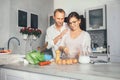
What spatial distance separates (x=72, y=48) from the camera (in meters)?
1.56

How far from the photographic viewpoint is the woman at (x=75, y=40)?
1.53 m

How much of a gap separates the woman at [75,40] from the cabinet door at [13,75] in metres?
0.46

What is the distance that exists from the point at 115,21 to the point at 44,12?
171cm

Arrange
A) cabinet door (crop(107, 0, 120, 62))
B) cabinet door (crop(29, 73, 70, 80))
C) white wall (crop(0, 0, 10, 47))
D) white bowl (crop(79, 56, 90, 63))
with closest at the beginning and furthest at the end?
cabinet door (crop(29, 73, 70, 80)) → white bowl (crop(79, 56, 90, 63)) → cabinet door (crop(107, 0, 120, 62)) → white wall (crop(0, 0, 10, 47))

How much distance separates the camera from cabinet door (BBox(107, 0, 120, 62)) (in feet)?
9.83

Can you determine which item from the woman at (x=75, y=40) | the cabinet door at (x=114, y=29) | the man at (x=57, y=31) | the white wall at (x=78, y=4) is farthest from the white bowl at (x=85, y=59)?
the white wall at (x=78, y=4)

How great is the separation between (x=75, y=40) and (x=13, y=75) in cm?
60

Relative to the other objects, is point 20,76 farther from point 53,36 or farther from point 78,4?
point 78,4

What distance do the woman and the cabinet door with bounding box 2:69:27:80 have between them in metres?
0.46

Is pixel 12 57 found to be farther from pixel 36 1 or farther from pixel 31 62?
pixel 36 1

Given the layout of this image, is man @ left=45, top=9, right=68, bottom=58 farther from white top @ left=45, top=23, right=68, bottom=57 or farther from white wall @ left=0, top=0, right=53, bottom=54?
white wall @ left=0, top=0, right=53, bottom=54

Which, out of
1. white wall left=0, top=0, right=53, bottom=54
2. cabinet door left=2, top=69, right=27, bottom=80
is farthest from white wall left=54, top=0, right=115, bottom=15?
cabinet door left=2, top=69, right=27, bottom=80

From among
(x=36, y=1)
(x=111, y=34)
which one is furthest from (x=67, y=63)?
(x=36, y=1)

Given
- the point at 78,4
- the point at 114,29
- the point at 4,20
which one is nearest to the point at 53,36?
the point at 114,29
